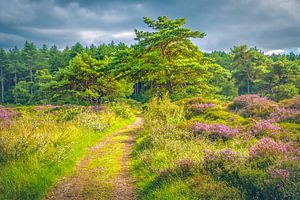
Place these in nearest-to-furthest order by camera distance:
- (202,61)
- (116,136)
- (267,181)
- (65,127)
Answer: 1. (267,181)
2. (65,127)
3. (116,136)
4. (202,61)

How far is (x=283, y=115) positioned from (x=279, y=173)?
694cm

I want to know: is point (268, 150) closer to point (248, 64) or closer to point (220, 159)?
point (220, 159)

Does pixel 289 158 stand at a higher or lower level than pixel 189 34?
lower

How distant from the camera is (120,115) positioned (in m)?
22.3

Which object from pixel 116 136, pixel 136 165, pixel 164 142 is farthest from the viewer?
pixel 116 136

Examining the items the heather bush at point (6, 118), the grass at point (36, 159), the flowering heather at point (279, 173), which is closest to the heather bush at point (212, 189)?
the flowering heather at point (279, 173)

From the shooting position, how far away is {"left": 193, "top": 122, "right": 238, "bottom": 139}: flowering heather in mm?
9430

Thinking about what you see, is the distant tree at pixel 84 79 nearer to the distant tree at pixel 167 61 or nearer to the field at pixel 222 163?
the distant tree at pixel 167 61

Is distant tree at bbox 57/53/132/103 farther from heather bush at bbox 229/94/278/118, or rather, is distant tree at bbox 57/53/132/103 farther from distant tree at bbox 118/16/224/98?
heather bush at bbox 229/94/278/118

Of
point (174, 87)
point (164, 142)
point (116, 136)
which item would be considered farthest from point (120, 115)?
point (164, 142)

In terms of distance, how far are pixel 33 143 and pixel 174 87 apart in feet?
57.2

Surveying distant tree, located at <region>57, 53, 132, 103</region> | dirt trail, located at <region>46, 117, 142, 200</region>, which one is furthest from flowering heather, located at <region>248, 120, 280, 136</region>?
distant tree, located at <region>57, 53, 132, 103</region>

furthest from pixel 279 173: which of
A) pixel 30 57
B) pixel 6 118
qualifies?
pixel 30 57

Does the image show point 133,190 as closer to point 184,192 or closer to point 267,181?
point 184,192
